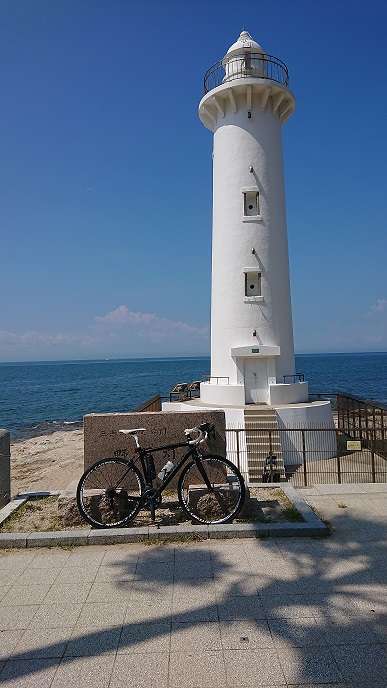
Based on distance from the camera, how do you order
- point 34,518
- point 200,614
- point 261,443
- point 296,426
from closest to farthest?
point 200,614 → point 34,518 → point 261,443 → point 296,426

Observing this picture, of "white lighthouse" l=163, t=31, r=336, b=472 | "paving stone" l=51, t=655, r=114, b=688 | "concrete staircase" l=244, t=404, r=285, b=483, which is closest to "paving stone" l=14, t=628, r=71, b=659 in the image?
"paving stone" l=51, t=655, r=114, b=688

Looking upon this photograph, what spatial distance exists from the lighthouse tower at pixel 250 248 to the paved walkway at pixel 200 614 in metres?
13.7

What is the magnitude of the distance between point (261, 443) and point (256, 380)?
14.4ft

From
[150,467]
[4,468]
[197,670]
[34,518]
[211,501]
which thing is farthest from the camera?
[4,468]

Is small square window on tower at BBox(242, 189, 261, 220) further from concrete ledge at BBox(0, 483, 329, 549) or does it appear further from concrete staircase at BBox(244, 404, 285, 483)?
concrete ledge at BBox(0, 483, 329, 549)

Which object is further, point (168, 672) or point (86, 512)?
point (86, 512)

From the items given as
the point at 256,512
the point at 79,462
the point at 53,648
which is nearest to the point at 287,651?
the point at 53,648

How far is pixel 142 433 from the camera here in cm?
785

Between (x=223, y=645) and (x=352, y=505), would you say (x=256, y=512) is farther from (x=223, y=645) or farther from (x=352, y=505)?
(x=223, y=645)

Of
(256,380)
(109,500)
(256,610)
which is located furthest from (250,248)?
(256,610)

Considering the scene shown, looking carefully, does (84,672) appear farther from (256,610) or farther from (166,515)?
(166,515)

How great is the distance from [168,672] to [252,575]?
5.85 ft

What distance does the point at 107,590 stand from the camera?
4.84 metres

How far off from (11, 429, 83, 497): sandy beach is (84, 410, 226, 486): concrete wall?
10055mm
